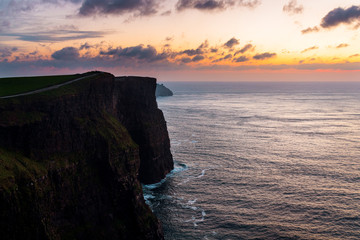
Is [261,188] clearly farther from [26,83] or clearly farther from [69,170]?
[26,83]

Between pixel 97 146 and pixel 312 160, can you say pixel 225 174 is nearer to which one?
pixel 312 160

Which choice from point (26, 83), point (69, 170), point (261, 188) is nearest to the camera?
point (69, 170)

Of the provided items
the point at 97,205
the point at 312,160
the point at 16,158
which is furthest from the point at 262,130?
the point at 16,158

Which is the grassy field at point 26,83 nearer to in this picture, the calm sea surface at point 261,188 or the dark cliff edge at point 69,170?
the dark cliff edge at point 69,170

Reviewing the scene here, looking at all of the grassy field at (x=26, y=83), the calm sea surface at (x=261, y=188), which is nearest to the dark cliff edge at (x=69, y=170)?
the grassy field at (x=26, y=83)

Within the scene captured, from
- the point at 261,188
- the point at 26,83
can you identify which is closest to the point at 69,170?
the point at 26,83

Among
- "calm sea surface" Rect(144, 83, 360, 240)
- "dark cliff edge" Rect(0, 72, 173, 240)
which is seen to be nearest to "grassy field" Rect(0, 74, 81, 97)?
"dark cliff edge" Rect(0, 72, 173, 240)

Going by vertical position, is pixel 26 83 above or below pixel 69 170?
above
